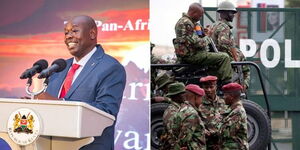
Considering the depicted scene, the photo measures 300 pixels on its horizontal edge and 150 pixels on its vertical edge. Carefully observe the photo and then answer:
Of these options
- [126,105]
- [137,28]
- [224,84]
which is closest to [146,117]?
[126,105]

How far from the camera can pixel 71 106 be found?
543cm

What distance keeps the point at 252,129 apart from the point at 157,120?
108 centimetres

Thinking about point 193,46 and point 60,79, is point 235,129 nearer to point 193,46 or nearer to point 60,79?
point 193,46

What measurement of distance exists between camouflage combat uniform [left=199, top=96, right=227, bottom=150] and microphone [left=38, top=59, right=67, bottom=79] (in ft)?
5.45

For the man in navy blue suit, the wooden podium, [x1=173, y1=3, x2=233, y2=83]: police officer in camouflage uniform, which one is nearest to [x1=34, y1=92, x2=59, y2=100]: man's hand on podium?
the man in navy blue suit

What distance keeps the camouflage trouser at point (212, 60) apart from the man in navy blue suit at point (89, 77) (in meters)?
1.12

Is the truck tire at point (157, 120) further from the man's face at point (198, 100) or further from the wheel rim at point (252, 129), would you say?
the wheel rim at point (252, 129)

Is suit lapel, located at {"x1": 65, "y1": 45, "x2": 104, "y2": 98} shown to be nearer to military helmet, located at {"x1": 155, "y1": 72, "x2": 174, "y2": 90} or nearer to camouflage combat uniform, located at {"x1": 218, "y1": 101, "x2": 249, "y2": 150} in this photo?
military helmet, located at {"x1": 155, "y1": 72, "x2": 174, "y2": 90}

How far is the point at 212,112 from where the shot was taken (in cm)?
784

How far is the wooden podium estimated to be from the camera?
541cm

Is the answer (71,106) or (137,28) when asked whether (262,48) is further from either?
(71,106)

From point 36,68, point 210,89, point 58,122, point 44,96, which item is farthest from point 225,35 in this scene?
point 58,122

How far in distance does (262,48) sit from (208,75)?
2490mm

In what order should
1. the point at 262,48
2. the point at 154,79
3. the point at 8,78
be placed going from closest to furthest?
1. the point at 8,78
2. the point at 154,79
3. the point at 262,48
